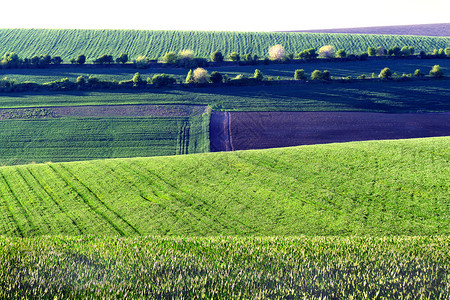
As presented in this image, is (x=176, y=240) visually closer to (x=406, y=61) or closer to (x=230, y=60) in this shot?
(x=230, y=60)

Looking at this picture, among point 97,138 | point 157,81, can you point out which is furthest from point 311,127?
point 157,81

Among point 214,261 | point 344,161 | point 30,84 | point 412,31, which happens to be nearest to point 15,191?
point 214,261

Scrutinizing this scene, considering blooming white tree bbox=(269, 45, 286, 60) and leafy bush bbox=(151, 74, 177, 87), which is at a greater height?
blooming white tree bbox=(269, 45, 286, 60)

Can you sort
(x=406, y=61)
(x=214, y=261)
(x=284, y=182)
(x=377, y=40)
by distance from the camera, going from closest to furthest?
(x=214, y=261)
(x=284, y=182)
(x=406, y=61)
(x=377, y=40)

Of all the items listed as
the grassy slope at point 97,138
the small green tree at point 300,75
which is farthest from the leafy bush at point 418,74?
the grassy slope at point 97,138

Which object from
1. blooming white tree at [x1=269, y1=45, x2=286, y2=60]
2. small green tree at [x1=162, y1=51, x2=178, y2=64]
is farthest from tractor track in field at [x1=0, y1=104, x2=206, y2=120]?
blooming white tree at [x1=269, y1=45, x2=286, y2=60]

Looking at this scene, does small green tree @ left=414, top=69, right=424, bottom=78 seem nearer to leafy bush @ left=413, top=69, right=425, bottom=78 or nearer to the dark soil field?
leafy bush @ left=413, top=69, right=425, bottom=78

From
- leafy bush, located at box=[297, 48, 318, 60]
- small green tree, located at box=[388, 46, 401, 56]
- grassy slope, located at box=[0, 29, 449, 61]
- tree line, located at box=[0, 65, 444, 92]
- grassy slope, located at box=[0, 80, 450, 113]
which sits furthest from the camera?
grassy slope, located at box=[0, 29, 449, 61]
